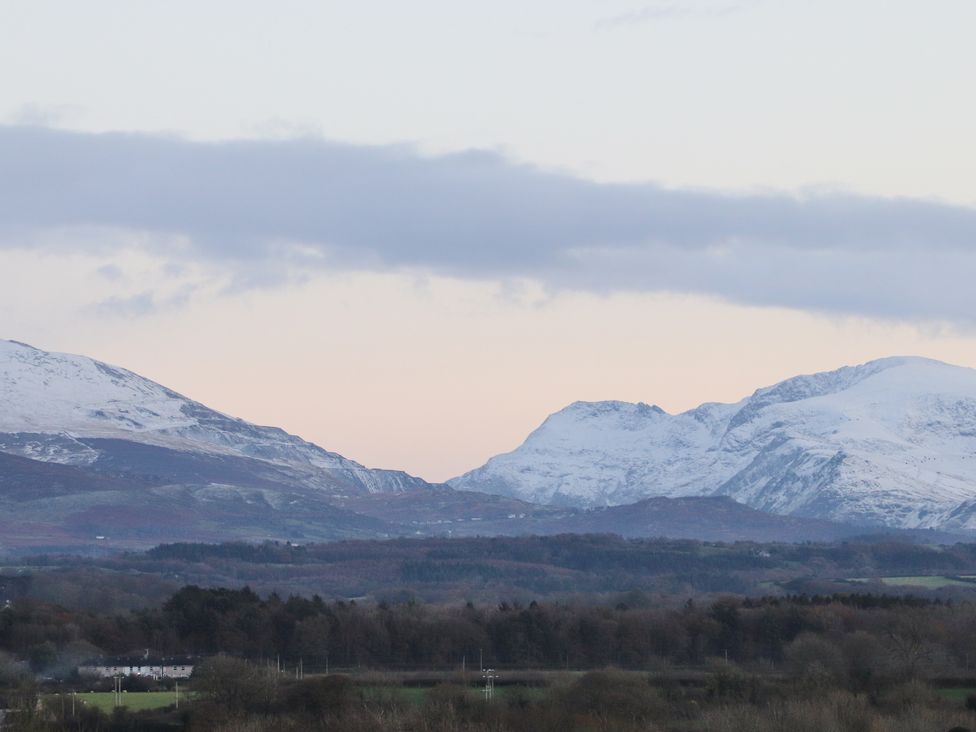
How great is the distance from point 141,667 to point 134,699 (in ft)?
55.3

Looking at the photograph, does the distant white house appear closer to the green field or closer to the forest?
the forest

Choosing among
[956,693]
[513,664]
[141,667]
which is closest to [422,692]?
[141,667]

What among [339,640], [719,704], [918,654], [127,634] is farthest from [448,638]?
[719,704]

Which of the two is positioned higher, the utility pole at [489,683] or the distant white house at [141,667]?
the distant white house at [141,667]

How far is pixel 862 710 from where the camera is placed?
319 ft

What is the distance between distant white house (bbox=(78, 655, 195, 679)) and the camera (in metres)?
120

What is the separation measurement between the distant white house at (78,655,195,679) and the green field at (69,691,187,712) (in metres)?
8.17

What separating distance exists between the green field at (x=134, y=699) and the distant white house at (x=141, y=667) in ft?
26.8

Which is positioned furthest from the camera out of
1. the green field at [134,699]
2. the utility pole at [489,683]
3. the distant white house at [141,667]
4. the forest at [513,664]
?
the distant white house at [141,667]

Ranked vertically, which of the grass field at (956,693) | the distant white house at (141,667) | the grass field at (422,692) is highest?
the distant white house at (141,667)

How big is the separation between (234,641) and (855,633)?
36795mm

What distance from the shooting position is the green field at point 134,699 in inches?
3991

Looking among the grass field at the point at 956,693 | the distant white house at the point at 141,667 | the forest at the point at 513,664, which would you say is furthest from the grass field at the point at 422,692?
the grass field at the point at 956,693

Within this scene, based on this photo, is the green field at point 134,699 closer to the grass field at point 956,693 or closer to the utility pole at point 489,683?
the utility pole at point 489,683
